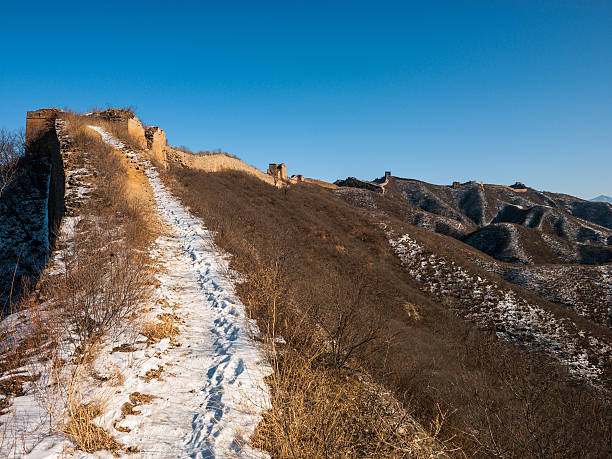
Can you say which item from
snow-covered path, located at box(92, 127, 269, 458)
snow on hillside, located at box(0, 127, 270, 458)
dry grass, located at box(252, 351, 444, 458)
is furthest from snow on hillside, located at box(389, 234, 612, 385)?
snow on hillside, located at box(0, 127, 270, 458)

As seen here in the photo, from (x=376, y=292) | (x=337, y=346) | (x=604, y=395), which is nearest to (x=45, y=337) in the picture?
(x=337, y=346)

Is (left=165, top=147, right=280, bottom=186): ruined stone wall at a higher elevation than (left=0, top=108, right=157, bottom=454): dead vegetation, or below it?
higher

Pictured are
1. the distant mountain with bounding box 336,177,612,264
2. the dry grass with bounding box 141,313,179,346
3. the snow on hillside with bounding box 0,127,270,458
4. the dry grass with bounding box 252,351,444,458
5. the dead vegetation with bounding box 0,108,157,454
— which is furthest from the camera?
the distant mountain with bounding box 336,177,612,264

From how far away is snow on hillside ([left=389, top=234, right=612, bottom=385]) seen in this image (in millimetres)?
13656

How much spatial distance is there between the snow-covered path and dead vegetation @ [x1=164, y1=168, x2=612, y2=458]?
0.28 meters

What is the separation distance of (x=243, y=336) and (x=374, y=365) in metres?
2.57

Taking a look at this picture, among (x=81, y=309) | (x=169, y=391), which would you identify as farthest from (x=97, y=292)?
(x=169, y=391)

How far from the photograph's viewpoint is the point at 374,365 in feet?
17.5

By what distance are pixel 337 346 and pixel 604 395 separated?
14394 mm

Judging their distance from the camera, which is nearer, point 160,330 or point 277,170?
point 160,330

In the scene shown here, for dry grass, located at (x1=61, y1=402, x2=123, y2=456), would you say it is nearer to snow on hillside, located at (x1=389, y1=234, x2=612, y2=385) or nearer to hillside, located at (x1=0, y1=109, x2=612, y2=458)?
hillside, located at (x1=0, y1=109, x2=612, y2=458)

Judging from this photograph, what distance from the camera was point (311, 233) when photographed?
20.2m

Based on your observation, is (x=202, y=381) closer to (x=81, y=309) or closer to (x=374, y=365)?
(x=81, y=309)

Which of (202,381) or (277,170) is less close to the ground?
(277,170)
